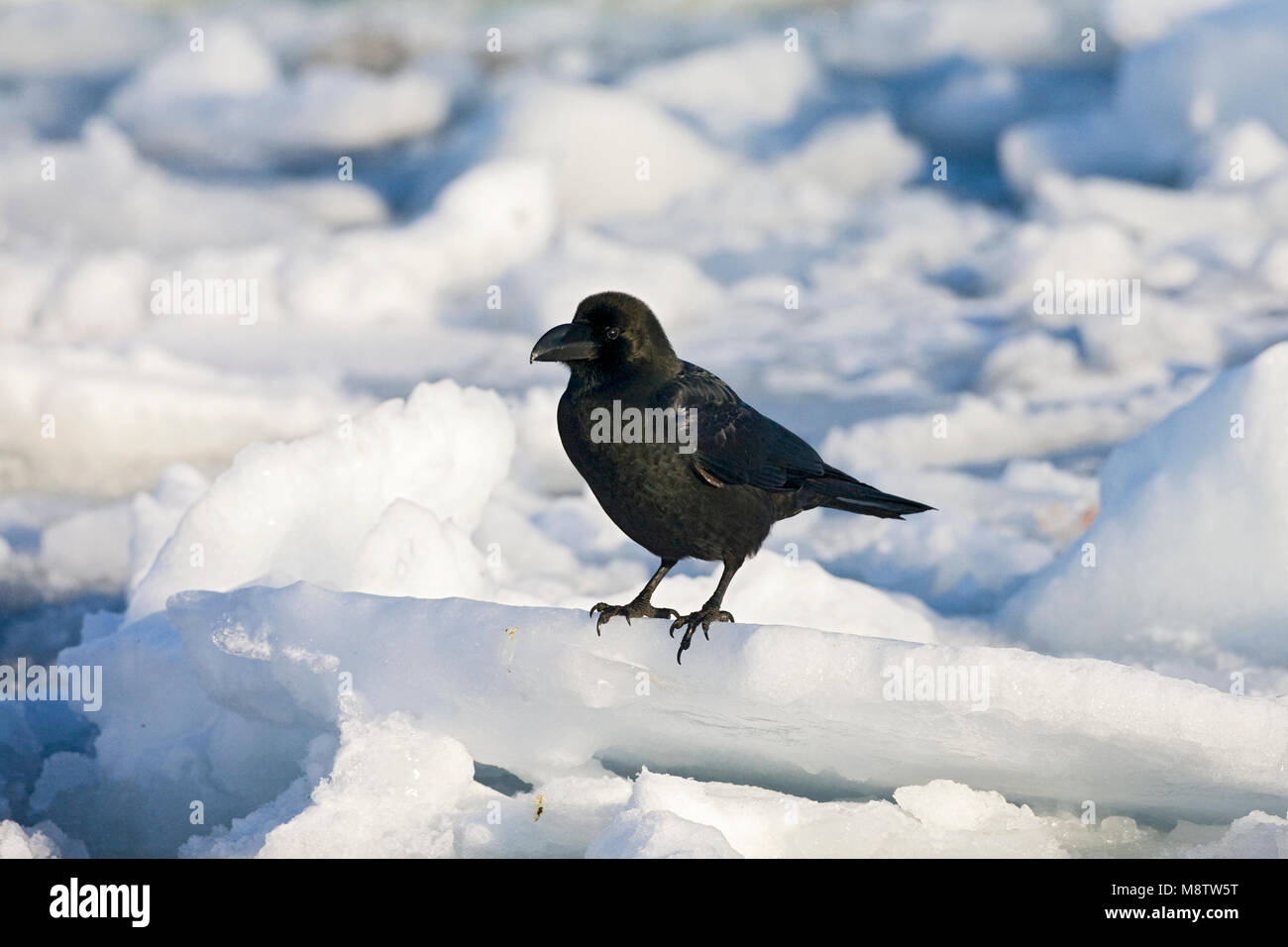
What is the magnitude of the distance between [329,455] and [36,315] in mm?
5769

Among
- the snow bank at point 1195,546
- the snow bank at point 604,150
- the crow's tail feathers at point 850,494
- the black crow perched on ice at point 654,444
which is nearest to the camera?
the black crow perched on ice at point 654,444

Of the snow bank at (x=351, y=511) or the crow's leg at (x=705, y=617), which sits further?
the snow bank at (x=351, y=511)

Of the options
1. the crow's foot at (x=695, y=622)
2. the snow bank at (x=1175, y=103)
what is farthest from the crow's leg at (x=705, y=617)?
the snow bank at (x=1175, y=103)

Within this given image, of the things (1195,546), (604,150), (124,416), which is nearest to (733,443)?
(1195,546)

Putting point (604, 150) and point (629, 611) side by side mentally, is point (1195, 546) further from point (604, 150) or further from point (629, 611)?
point (604, 150)

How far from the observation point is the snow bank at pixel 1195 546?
198 inches

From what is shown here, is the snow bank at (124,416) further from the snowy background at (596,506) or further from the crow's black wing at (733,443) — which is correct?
the crow's black wing at (733,443)

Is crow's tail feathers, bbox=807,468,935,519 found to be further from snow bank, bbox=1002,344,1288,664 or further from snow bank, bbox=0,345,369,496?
snow bank, bbox=0,345,369,496

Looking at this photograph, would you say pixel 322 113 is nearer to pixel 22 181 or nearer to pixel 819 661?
pixel 22 181

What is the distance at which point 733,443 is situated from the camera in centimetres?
370

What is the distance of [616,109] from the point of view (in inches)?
559

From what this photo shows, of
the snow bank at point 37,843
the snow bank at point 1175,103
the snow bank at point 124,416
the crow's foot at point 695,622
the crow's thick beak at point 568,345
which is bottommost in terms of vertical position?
the snow bank at point 37,843

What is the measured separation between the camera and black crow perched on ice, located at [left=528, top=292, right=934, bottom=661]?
356cm

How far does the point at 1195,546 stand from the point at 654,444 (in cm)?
262
